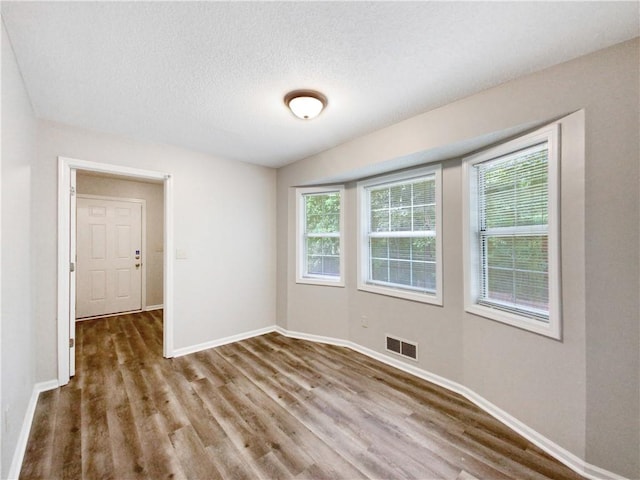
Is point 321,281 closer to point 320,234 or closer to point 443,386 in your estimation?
point 320,234

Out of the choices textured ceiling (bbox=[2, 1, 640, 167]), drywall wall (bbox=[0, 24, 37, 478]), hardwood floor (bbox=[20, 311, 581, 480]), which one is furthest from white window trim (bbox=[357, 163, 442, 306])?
drywall wall (bbox=[0, 24, 37, 478])

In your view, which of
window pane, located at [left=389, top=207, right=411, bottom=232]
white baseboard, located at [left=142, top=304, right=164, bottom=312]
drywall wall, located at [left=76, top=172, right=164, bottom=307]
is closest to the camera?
window pane, located at [left=389, top=207, right=411, bottom=232]

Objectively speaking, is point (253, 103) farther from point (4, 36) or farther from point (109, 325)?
point (109, 325)

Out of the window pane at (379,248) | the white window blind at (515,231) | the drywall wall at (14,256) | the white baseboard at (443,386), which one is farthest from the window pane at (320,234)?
the drywall wall at (14,256)

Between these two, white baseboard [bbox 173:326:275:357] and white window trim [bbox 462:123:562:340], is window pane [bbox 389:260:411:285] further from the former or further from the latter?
white baseboard [bbox 173:326:275:357]

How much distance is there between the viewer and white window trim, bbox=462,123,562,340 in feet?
5.54

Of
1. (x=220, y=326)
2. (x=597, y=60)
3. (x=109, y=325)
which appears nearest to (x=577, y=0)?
(x=597, y=60)

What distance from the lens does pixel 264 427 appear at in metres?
1.95

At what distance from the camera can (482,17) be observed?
1329 mm

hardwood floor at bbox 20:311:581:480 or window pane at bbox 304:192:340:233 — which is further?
window pane at bbox 304:192:340:233

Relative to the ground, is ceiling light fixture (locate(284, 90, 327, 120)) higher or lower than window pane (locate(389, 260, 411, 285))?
higher

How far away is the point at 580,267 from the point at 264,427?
7.42 feet

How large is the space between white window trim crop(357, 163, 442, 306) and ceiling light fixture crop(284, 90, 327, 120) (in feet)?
4.07

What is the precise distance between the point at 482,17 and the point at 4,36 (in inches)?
93.4
